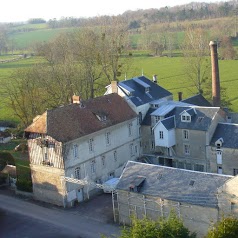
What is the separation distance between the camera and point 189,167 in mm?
50031

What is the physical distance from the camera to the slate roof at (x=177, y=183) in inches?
1393

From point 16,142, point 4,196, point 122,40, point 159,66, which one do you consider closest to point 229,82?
point 159,66

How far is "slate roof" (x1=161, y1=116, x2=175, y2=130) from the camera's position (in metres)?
49.4

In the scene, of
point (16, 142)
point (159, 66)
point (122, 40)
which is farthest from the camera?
point (159, 66)

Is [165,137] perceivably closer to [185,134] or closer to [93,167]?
[185,134]

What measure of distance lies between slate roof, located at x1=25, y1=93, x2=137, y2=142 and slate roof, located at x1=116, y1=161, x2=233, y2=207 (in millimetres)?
7793


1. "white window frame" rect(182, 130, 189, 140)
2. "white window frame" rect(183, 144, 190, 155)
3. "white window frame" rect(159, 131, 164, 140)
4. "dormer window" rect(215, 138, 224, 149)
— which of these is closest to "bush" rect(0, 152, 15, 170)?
"white window frame" rect(159, 131, 164, 140)

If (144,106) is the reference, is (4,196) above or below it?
below

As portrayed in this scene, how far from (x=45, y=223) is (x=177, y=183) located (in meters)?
13.5

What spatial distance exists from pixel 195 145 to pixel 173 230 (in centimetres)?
2438

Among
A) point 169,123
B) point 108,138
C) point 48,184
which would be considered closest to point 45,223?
point 48,184

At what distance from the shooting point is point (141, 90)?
55.9 metres

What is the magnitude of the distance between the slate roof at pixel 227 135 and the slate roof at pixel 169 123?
494 centimetres

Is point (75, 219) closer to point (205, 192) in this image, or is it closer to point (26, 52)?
point (205, 192)
